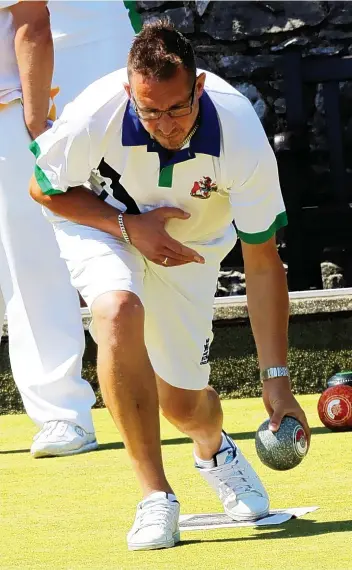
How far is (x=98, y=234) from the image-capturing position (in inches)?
134

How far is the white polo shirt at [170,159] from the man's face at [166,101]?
0.18 ft

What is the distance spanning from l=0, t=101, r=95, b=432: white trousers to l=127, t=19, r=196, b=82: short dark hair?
159 cm

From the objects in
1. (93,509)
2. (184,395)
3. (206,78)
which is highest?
(206,78)

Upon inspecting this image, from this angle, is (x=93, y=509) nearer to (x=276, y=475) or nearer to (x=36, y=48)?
(x=276, y=475)

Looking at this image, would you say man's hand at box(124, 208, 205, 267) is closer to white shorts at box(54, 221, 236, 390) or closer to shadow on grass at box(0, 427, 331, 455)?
white shorts at box(54, 221, 236, 390)

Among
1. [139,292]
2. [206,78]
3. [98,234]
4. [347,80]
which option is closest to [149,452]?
[139,292]

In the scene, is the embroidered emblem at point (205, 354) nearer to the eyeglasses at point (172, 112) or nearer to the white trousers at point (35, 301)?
the eyeglasses at point (172, 112)

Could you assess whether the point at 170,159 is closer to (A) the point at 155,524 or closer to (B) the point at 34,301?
(A) the point at 155,524

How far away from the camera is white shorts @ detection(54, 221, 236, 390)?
3426 mm

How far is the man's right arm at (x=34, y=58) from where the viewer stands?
459cm

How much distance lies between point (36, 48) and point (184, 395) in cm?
154

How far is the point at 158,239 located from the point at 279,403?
490mm

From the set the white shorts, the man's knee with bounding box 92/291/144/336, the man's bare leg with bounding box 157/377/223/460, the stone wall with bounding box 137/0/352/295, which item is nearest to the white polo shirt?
the white shorts

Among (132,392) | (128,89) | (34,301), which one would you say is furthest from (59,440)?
(128,89)
